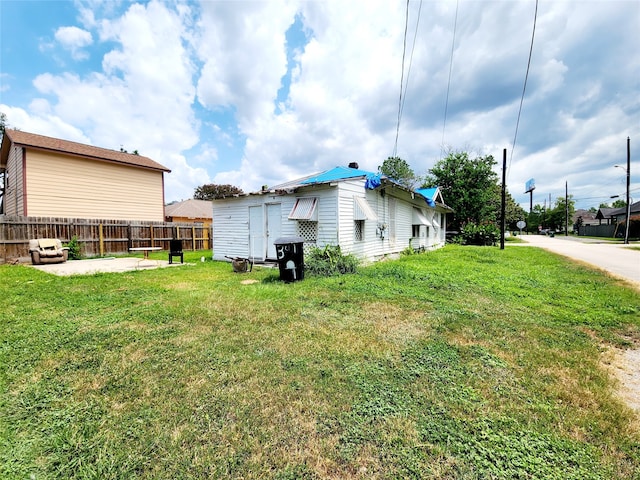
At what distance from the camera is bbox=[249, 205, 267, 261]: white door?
33.1ft

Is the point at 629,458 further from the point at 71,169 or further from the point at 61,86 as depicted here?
the point at 71,169

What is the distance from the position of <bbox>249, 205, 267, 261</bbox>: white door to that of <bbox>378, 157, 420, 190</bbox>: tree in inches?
1117

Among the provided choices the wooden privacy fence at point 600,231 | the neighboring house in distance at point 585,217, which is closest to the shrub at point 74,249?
the wooden privacy fence at point 600,231

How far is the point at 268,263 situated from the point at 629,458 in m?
9.03

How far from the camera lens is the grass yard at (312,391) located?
1.71m

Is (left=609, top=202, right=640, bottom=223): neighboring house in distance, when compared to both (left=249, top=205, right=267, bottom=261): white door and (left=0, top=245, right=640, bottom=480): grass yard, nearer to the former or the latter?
(left=0, top=245, right=640, bottom=480): grass yard

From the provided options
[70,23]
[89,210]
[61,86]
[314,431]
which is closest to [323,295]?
Result: [314,431]

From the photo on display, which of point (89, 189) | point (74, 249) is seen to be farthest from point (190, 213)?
point (74, 249)

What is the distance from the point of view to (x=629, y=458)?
1729 mm

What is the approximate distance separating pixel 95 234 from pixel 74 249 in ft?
4.70

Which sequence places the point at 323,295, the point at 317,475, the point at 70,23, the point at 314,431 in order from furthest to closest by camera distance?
the point at 70,23 < the point at 323,295 < the point at 314,431 < the point at 317,475

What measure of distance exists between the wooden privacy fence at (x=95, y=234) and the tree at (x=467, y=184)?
2257cm

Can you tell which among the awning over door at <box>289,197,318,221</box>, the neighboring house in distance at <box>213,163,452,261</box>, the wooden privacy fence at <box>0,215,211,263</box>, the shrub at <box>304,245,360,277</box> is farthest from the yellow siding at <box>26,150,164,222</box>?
the shrub at <box>304,245,360,277</box>

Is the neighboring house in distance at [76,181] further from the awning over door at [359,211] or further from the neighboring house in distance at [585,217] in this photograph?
the neighboring house in distance at [585,217]
